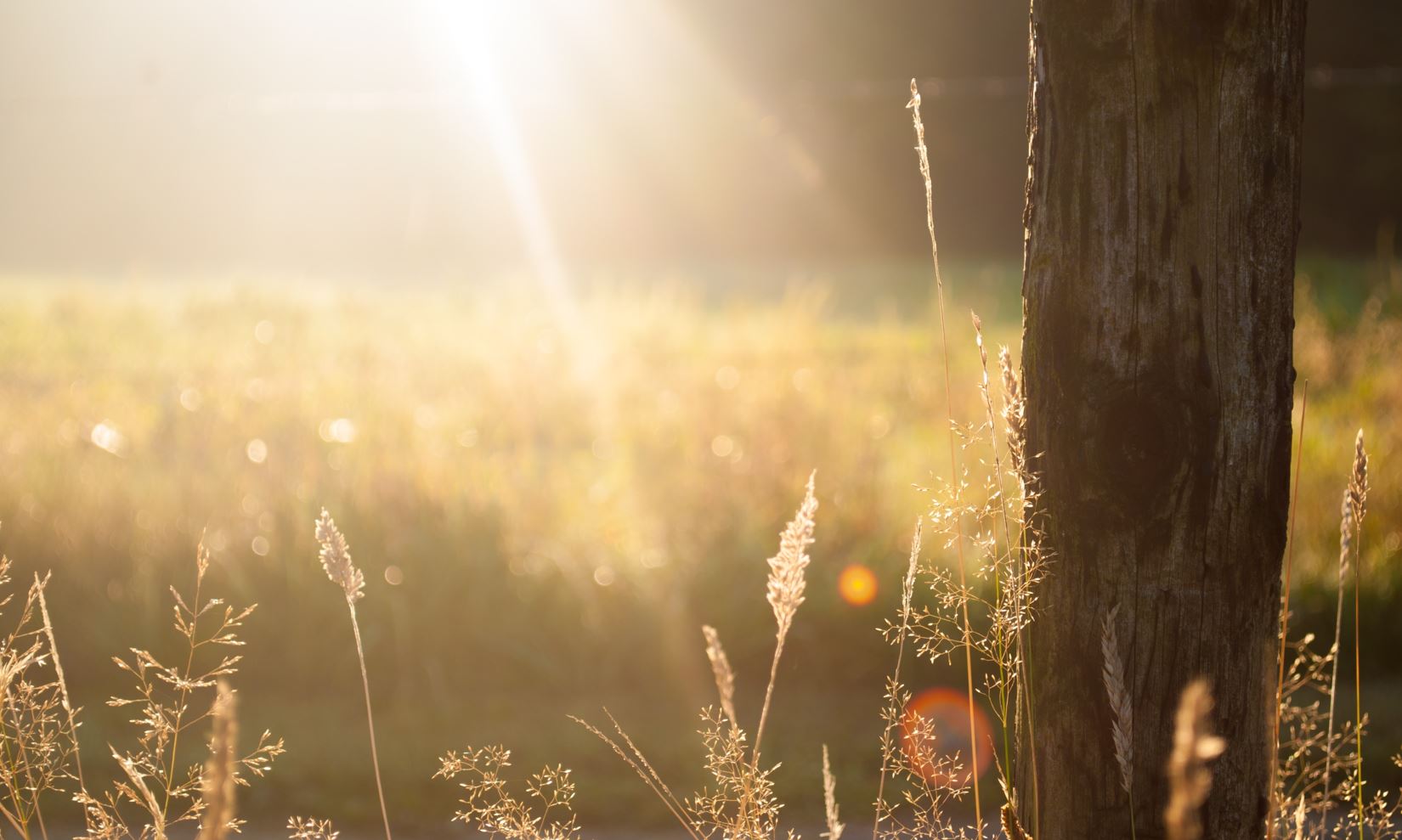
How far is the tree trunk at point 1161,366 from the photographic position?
1478 mm

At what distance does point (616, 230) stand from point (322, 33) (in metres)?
8.28

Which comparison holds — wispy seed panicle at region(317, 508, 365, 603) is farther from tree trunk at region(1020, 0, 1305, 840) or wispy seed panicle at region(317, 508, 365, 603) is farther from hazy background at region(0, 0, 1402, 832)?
hazy background at region(0, 0, 1402, 832)

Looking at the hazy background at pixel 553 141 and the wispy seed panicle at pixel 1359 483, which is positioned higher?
the hazy background at pixel 553 141

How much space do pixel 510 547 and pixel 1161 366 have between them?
3.55 metres

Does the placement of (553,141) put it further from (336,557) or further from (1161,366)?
(1161,366)

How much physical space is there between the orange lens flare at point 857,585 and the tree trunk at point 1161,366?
9.70ft

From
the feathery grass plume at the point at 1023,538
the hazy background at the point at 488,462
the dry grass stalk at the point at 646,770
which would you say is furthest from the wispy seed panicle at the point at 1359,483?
the hazy background at the point at 488,462

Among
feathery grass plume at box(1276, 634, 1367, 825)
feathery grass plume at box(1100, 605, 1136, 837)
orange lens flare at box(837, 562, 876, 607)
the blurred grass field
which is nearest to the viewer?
feathery grass plume at box(1100, 605, 1136, 837)

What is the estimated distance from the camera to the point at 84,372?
843 cm

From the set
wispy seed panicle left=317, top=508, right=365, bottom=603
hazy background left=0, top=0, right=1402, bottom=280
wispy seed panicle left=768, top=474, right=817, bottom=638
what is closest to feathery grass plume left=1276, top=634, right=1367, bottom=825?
wispy seed panicle left=768, top=474, right=817, bottom=638

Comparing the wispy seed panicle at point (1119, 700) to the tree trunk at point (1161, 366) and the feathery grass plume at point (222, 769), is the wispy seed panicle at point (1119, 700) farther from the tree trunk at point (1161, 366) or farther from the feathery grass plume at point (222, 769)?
the feathery grass plume at point (222, 769)

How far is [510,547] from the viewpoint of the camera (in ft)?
15.4

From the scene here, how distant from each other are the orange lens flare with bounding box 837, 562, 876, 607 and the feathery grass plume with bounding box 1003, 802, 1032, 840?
9.50 ft

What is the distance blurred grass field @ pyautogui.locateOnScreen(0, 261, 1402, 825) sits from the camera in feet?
13.8
